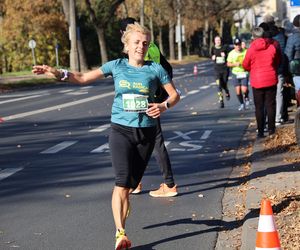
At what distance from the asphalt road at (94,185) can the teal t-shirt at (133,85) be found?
108 cm

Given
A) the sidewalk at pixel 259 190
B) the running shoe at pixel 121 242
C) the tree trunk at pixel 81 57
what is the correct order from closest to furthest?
the running shoe at pixel 121 242, the sidewalk at pixel 259 190, the tree trunk at pixel 81 57

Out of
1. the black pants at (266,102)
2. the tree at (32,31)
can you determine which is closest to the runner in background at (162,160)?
the black pants at (266,102)

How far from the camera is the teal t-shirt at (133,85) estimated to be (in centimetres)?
561

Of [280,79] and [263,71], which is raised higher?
[263,71]

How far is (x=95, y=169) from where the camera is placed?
9523mm

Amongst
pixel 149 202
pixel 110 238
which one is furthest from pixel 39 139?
pixel 110 238

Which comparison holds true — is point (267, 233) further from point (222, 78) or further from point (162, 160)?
point (222, 78)

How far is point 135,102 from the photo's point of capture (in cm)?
559

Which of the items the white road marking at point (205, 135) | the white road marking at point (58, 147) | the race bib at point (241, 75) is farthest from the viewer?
the race bib at point (241, 75)

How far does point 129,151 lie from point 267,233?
1525 mm

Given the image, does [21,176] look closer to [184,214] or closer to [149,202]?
[149,202]

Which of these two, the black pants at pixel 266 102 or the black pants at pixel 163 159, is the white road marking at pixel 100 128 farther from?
the black pants at pixel 163 159

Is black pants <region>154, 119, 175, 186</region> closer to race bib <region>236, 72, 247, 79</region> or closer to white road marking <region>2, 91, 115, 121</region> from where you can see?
race bib <region>236, 72, 247, 79</region>

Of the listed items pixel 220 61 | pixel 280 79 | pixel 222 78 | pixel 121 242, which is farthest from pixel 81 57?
pixel 121 242
